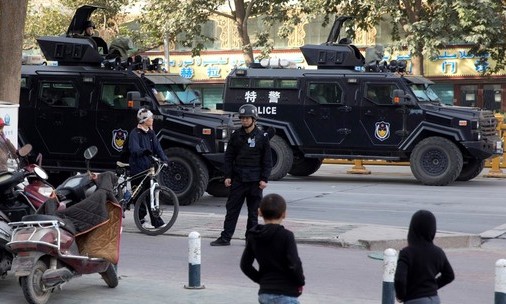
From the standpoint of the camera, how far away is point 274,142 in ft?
70.1

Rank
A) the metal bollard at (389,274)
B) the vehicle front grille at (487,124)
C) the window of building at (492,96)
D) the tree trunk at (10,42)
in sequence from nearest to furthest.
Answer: the metal bollard at (389,274) < the tree trunk at (10,42) < the vehicle front grille at (487,124) < the window of building at (492,96)

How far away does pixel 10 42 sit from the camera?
1539 cm

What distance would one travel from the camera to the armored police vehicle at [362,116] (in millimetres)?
20516

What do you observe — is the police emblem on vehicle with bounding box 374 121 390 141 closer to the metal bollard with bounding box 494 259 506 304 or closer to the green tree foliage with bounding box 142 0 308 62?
the green tree foliage with bounding box 142 0 308 62

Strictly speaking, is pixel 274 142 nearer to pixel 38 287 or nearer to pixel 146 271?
pixel 146 271

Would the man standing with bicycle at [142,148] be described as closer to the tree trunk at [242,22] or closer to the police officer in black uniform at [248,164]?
the police officer in black uniform at [248,164]

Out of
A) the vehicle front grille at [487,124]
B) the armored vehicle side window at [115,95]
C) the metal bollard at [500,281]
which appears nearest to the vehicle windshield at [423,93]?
the vehicle front grille at [487,124]

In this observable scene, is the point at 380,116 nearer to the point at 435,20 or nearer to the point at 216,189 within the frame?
the point at 216,189

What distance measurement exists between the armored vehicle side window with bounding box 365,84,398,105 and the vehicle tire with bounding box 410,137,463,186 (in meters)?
1.09

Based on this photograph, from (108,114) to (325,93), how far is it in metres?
5.33

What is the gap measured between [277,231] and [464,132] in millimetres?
14280

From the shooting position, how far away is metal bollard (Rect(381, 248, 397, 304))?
812 cm

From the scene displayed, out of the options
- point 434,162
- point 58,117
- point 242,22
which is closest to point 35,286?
point 58,117

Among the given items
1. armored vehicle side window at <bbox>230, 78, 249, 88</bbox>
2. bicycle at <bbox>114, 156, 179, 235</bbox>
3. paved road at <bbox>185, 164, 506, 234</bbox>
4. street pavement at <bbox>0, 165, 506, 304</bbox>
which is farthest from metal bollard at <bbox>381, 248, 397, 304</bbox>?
armored vehicle side window at <bbox>230, 78, 249, 88</bbox>
